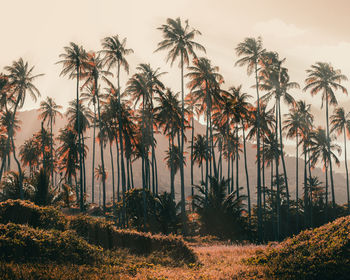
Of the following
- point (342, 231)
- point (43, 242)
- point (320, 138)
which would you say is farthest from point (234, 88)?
point (43, 242)

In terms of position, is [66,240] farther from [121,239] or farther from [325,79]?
[325,79]

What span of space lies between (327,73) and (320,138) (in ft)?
41.0

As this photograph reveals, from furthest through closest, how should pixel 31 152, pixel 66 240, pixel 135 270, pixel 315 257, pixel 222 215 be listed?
pixel 31 152, pixel 222 215, pixel 66 240, pixel 135 270, pixel 315 257

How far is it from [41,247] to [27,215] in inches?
211

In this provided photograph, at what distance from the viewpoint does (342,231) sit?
1296 cm

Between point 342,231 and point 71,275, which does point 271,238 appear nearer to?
point 342,231

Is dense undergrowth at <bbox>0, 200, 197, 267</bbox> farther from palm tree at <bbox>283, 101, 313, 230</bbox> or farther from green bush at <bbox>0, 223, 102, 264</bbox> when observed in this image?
palm tree at <bbox>283, 101, 313, 230</bbox>

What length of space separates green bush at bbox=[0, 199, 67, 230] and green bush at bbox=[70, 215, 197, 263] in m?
1.29

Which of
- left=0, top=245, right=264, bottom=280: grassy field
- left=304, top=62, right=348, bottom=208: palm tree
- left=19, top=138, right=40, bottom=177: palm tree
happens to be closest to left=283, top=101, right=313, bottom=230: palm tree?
left=304, top=62, right=348, bottom=208: palm tree

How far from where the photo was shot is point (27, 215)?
671 inches

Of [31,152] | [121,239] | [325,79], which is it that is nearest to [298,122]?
[325,79]

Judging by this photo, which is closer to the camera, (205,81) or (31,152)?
(205,81)

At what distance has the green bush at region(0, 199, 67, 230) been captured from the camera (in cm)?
1681

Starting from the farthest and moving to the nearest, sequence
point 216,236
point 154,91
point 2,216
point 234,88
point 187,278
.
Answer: point 234,88
point 154,91
point 216,236
point 2,216
point 187,278
